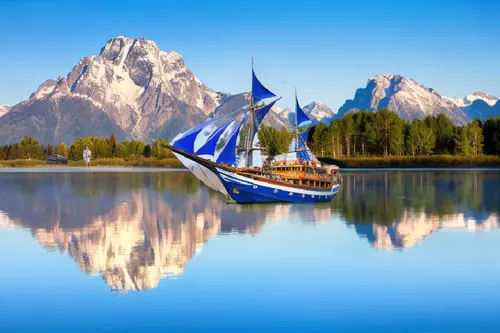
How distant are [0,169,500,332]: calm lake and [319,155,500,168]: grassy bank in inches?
4014

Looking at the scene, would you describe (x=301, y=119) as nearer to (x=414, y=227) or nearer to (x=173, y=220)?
(x=173, y=220)

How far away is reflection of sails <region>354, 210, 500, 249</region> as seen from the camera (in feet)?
96.2

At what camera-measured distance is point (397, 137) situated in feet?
482

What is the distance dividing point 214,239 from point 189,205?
19.6 meters

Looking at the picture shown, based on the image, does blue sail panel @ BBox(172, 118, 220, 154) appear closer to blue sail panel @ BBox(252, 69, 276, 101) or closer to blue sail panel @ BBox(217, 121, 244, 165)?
blue sail panel @ BBox(217, 121, 244, 165)

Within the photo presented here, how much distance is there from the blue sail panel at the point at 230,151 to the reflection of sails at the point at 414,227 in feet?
48.3

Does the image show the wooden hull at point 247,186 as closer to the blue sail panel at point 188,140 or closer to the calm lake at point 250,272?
the blue sail panel at point 188,140

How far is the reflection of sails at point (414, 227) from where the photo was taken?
29.3 metres

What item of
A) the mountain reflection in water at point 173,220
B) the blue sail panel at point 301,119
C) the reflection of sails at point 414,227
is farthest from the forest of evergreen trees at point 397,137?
the reflection of sails at point 414,227

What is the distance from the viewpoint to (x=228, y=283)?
20.7 m

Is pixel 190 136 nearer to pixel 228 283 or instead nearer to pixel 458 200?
pixel 458 200

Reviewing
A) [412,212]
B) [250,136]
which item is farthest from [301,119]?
[412,212]

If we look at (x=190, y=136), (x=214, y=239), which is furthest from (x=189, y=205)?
(x=214, y=239)

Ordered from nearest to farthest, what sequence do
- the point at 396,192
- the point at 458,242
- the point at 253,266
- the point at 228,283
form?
the point at 228,283
the point at 253,266
the point at 458,242
the point at 396,192
